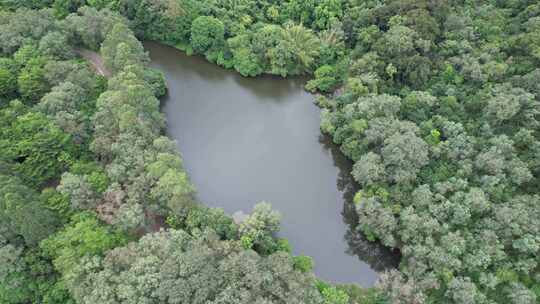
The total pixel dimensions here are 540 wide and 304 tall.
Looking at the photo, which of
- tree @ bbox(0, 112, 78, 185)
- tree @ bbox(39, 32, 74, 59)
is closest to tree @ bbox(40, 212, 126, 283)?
tree @ bbox(0, 112, 78, 185)

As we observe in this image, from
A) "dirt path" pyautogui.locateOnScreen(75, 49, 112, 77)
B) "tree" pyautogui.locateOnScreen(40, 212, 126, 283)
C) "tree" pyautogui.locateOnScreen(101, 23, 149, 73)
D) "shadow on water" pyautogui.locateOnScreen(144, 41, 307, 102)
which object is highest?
"tree" pyautogui.locateOnScreen(101, 23, 149, 73)

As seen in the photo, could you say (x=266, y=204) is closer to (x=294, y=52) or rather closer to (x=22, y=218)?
(x=22, y=218)

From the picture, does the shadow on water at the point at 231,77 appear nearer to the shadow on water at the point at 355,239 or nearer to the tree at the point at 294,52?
the tree at the point at 294,52

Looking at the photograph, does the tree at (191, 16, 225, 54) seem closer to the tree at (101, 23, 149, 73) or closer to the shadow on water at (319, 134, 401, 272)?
the tree at (101, 23, 149, 73)

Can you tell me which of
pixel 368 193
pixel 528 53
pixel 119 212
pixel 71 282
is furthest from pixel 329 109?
pixel 71 282

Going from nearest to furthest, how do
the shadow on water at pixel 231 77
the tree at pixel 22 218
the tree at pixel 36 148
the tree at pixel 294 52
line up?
the tree at pixel 22 218 → the tree at pixel 36 148 → the tree at pixel 294 52 → the shadow on water at pixel 231 77

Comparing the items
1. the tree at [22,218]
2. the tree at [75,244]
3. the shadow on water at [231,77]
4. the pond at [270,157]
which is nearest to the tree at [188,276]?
the tree at [75,244]
